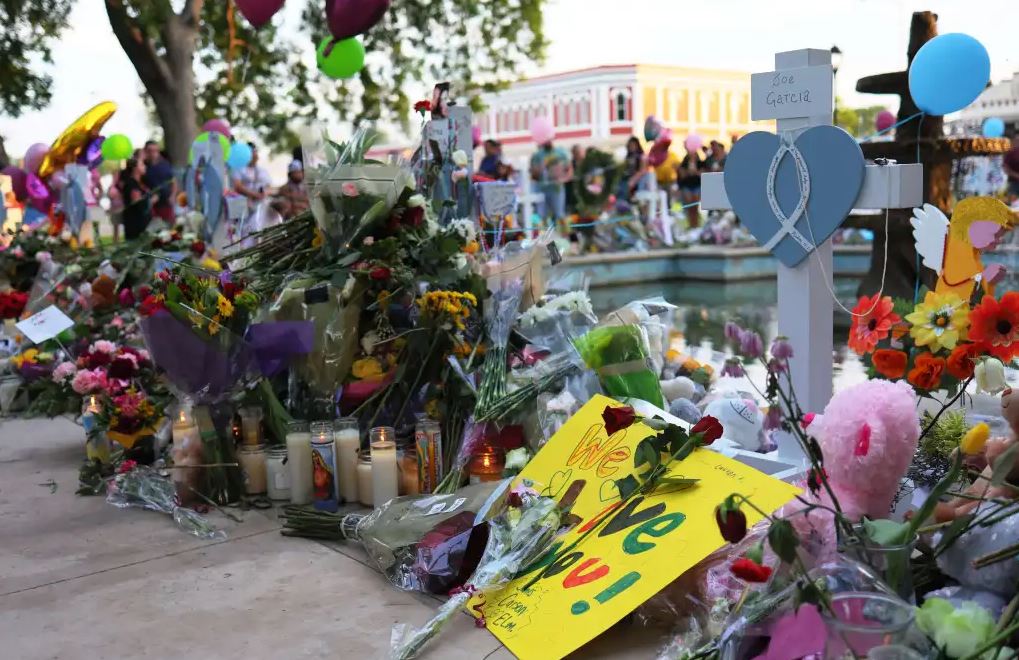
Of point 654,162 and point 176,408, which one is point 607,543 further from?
point 654,162

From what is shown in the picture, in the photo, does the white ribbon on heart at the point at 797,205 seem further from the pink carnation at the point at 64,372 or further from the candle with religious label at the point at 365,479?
the pink carnation at the point at 64,372

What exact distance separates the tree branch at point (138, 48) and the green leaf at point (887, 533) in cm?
1223

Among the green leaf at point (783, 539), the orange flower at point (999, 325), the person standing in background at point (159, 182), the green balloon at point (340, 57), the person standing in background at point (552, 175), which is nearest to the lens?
the green leaf at point (783, 539)

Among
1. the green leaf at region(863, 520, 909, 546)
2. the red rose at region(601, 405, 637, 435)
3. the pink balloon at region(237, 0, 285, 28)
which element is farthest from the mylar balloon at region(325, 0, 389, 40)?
the green leaf at region(863, 520, 909, 546)

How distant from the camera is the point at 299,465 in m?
3.68

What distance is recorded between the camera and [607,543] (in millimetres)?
2539

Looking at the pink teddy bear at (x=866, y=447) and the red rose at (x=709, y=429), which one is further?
the red rose at (x=709, y=429)

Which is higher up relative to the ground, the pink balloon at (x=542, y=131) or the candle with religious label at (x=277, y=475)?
the pink balloon at (x=542, y=131)

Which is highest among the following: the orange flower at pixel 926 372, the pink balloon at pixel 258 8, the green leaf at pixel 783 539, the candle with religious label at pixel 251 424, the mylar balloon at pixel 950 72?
the pink balloon at pixel 258 8

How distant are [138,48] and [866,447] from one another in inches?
478

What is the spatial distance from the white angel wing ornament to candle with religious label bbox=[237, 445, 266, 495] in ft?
8.13

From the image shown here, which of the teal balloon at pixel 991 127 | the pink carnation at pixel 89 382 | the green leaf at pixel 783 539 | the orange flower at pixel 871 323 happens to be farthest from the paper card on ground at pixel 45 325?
the teal balloon at pixel 991 127

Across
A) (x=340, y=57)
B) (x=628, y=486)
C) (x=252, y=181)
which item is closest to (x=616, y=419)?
(x=628, y=486)

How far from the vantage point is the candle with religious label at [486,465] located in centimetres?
350
